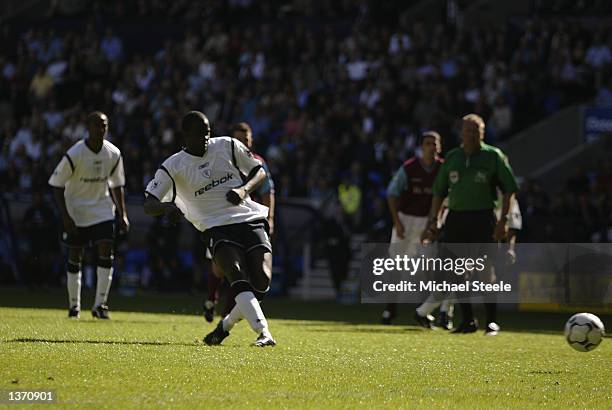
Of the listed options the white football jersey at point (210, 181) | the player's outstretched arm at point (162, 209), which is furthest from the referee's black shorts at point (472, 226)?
the player's outstretched arm at point (162, 209)

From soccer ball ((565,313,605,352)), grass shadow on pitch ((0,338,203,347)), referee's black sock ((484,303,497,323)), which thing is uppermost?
soccer ball ((565,313,605,352))

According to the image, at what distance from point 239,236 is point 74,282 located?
5.01 meters

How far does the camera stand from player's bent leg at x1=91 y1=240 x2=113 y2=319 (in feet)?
54.5

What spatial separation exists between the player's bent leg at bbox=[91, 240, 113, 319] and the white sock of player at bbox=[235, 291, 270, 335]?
493cm

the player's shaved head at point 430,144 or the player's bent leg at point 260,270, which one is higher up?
the player's shaved head at point 430,144

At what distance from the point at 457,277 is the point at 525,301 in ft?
19.6

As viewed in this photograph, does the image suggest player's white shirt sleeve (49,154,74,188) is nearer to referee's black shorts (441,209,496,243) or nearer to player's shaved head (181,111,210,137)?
player's shaved head (181,111,210,137)

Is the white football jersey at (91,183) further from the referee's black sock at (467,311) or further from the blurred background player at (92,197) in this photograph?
the referee's black sock at (467,311)

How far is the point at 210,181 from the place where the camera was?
12320 millimetres

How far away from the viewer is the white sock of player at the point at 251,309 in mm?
12016

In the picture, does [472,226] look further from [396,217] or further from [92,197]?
[92,197]

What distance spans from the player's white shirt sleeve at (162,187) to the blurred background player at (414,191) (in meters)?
5.71

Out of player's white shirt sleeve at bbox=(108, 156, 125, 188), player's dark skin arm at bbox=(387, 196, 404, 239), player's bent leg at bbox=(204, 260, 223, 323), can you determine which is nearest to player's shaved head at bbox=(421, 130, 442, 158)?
Answer: player's dark skin arm at bbox=(387, 196, 404, 239)

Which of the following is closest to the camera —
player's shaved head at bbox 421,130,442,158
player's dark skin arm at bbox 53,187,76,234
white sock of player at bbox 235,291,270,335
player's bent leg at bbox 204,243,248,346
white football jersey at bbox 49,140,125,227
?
white sock of player at bbox 235,291,270,335
